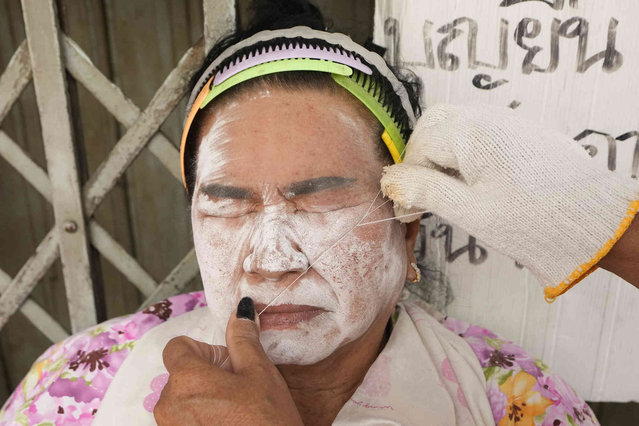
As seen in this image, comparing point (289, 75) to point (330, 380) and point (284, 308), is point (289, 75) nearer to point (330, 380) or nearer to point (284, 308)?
point (284, 308)

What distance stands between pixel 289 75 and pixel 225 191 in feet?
0.99

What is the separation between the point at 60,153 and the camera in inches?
68.6

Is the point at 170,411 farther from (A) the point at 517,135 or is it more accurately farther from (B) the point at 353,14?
(B) the point at 353,14

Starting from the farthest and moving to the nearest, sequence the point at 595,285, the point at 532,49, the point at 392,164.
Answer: the point at 595,285 < the point at 532,49 < the point at 392,164

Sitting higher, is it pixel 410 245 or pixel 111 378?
pixel 410 245

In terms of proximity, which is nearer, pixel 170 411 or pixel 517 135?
pixel 170 411

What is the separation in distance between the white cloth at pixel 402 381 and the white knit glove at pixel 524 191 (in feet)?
1.33

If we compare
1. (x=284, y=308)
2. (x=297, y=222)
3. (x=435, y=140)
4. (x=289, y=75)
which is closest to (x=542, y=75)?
(x=435, y=140)

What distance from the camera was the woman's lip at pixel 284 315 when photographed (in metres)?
1.04

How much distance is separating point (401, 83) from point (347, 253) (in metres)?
0.52

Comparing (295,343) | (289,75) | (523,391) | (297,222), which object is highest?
(289,75)

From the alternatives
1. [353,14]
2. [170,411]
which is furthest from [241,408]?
[353,14]

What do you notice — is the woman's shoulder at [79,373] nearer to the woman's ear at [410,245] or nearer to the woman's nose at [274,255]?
the woman's nose at [274,255]

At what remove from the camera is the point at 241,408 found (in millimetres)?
724
